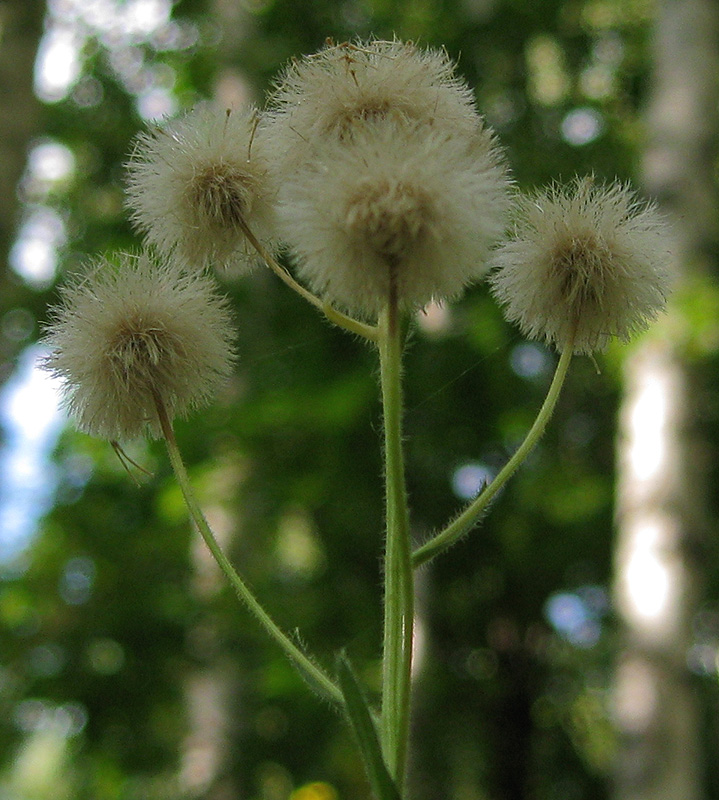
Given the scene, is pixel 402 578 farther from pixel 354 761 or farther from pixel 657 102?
pixel 354 761

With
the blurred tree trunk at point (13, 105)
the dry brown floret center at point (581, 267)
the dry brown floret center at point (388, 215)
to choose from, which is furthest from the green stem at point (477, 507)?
the blurred tree trunk at point (13, 105)

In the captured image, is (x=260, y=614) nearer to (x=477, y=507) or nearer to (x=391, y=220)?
(x=477, y=507)

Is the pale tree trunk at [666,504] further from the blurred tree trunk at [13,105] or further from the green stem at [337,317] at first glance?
the green stem at [337,317]

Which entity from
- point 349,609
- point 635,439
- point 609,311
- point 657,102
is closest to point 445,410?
point 635,439

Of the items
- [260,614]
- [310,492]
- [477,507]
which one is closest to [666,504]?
[310,492]

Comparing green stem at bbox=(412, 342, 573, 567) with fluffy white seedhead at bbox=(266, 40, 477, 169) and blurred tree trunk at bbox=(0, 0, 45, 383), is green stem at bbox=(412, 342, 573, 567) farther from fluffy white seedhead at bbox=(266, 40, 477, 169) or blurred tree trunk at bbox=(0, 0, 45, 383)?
blurred tree trunk at bbox=(0, 0, 45, 383)

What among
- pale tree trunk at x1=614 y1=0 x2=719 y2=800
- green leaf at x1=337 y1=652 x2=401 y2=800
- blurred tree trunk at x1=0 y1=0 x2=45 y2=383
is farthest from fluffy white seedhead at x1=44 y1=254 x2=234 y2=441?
pale tree trunk at x1=614 y1=0 x2=719 y2=800
